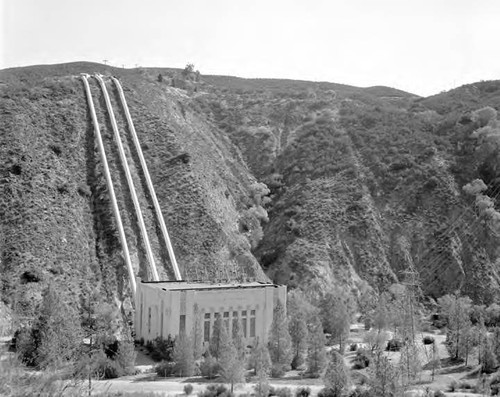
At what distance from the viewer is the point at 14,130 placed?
197 ft

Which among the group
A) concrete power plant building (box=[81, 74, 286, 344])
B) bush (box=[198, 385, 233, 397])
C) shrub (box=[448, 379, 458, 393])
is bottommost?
shrub (box=[448, 379, 458, 393])

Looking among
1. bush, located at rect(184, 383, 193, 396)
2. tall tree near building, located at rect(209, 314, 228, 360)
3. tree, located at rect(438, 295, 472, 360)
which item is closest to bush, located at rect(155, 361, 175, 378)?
tall tree near building, located at rect(209, 314, 228, 360)

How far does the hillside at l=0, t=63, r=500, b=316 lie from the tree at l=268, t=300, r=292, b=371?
9543 millimetres

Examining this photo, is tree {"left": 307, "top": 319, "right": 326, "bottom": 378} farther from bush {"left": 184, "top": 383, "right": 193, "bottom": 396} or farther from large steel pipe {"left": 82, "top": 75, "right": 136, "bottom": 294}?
large steel pipe {"left": 82, "top": 75, "right": 136, "bottom": 294}

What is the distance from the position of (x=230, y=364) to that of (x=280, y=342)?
6511 mm

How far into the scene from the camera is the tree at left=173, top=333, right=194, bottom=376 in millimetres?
39250

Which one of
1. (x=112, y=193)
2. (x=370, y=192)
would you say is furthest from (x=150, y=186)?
(x=370, y=192)

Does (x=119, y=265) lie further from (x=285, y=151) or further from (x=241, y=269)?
(x=285, y=151)

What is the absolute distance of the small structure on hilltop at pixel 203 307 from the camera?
145ft

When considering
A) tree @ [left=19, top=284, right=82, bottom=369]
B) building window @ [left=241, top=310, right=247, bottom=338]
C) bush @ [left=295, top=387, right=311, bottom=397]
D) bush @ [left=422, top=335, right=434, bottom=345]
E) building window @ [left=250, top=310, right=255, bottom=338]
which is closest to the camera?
tree @ [left=19, top=284, right=82, bottom=369]

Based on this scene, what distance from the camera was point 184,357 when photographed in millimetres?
39406

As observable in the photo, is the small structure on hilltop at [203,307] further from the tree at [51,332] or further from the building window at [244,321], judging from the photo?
the tree at [51,332]

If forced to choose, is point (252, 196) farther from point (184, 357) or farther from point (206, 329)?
point (184, 357)

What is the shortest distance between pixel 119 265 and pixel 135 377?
15.6m
